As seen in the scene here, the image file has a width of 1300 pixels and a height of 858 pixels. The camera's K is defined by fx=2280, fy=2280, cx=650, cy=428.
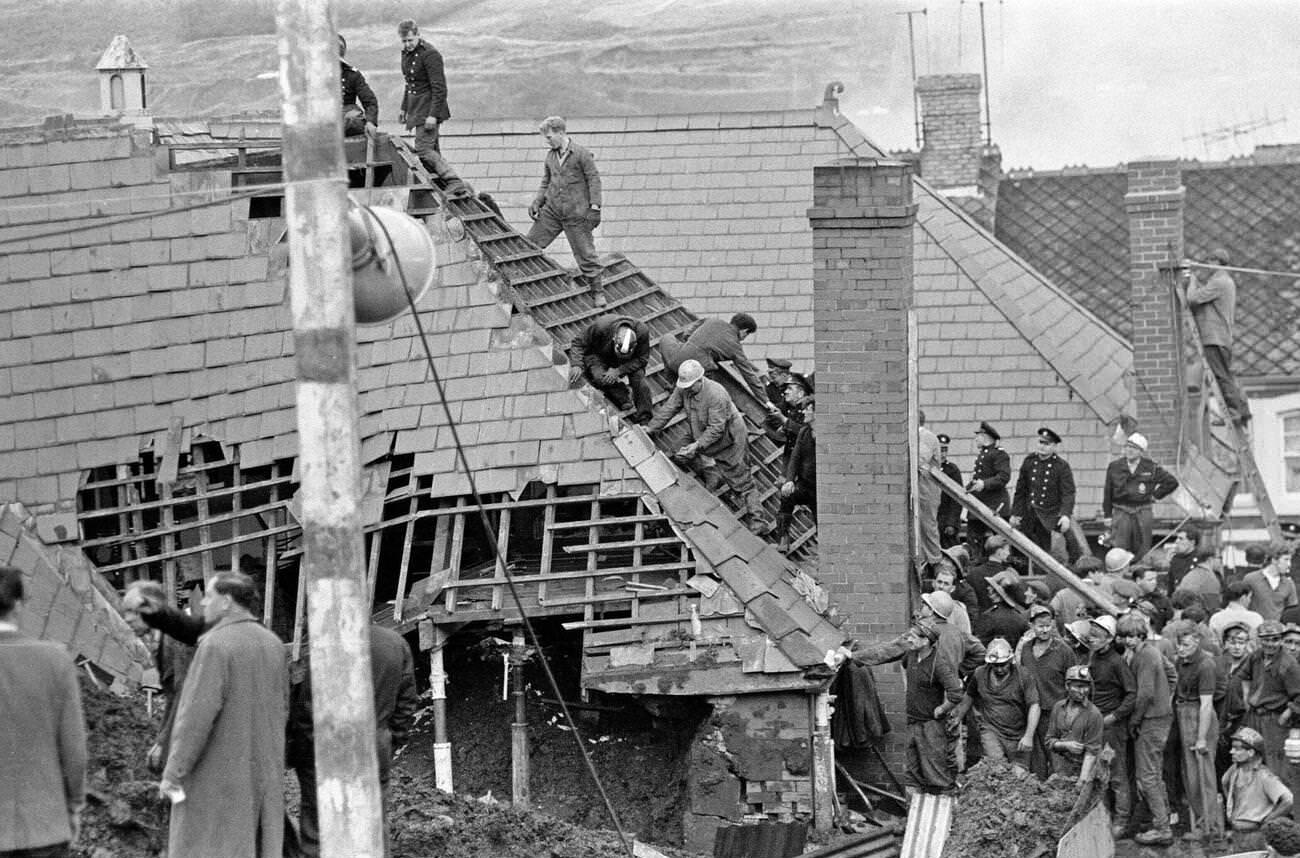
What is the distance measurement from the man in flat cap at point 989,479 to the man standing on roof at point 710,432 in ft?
11.6

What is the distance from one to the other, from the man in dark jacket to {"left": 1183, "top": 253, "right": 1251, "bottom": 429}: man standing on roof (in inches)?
358

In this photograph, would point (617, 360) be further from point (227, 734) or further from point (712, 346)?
point (227, 734)

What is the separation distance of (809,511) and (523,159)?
10.4 m

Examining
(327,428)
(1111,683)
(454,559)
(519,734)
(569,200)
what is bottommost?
(519,734)

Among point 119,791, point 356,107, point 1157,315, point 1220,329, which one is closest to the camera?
point 119,791

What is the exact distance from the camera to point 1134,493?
22031mm

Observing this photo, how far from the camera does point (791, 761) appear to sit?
16.7m

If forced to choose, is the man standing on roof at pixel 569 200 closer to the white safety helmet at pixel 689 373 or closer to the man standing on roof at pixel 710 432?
the man standing on roof at pixel 710 432

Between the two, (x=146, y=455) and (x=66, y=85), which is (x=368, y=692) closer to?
(x=146, y=455)

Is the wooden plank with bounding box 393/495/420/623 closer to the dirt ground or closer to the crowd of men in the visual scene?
the dirt ground

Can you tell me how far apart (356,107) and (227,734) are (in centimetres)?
1089

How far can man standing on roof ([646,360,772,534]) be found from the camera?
17.5 m

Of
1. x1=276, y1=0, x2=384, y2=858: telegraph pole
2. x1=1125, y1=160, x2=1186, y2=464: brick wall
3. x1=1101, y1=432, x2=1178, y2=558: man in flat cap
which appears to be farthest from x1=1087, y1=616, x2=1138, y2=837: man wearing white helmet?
x1=1125, y1=160, x2=1186, y2=464: brick wall

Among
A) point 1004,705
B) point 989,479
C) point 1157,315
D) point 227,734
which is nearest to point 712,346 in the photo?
point 989,479
